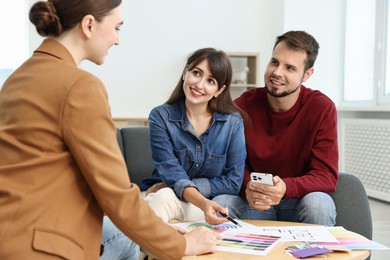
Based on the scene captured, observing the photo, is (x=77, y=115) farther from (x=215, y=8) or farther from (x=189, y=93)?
(x=215, y=8)

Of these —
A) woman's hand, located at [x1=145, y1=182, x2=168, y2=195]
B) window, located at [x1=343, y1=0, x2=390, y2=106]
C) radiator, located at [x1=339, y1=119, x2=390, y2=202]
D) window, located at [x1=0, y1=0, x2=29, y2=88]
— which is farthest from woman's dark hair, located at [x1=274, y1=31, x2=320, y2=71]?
window, located at [x1=0, y1=0, x2=29, y2=88]

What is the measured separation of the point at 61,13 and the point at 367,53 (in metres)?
5.16

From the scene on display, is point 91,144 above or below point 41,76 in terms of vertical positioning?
below

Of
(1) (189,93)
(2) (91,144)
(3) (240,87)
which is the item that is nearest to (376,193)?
(3) (240,87)

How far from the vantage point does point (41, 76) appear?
1.15 m

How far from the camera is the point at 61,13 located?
4.01 ft

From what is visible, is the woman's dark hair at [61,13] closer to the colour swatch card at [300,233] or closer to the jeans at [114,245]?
the jeans at [114,245]

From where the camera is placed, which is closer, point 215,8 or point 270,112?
point 270,112

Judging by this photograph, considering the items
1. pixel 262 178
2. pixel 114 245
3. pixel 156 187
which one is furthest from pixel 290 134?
pixel 114 245

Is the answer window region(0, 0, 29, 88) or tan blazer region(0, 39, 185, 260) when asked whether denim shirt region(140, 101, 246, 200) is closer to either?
tan blazer region(0, 39, 185, 260)

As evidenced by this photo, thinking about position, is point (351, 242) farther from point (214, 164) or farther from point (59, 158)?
point (59, 158)

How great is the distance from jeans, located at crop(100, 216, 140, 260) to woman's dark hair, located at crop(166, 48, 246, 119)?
36.1 inches

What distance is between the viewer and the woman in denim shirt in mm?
2236

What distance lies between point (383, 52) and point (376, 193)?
1.54 meters
